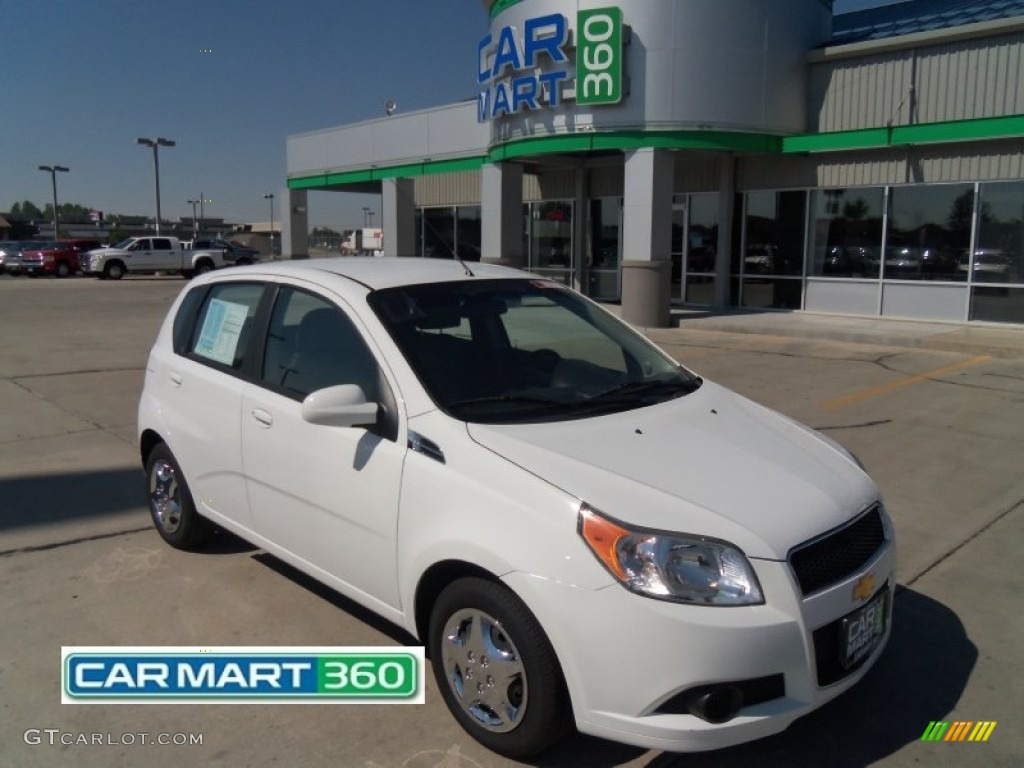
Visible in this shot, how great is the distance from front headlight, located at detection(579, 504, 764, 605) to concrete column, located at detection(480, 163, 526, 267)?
1756cm

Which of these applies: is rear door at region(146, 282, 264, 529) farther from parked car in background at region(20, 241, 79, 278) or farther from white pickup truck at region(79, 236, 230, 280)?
parked car in background at region(20, 241, 79, 278)

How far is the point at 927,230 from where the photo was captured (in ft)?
53.8

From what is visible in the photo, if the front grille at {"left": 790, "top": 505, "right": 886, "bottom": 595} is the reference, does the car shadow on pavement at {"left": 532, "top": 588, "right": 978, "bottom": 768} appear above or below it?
below

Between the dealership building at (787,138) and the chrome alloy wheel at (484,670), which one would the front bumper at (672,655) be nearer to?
the chrome alloy wheel at (484,670)

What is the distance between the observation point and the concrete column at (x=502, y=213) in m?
20.2

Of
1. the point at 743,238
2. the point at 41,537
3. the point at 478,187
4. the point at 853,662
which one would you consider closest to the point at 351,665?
the point at 853,662

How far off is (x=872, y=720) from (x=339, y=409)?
2380 millimetres

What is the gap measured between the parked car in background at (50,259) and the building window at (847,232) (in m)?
35.2

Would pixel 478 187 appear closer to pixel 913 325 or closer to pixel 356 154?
pixel 356 154

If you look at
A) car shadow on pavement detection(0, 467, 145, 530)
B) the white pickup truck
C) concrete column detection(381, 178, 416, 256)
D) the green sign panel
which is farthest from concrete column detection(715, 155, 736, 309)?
the white pickup truck

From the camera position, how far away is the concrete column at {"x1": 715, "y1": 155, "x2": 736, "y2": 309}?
62.7ft

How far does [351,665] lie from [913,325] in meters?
14.7

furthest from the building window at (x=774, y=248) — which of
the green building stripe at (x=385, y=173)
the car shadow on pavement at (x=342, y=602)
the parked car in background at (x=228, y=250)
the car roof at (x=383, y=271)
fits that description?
the parked car in background at (x=228, y=250)

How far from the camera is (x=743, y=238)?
63.3 ft
